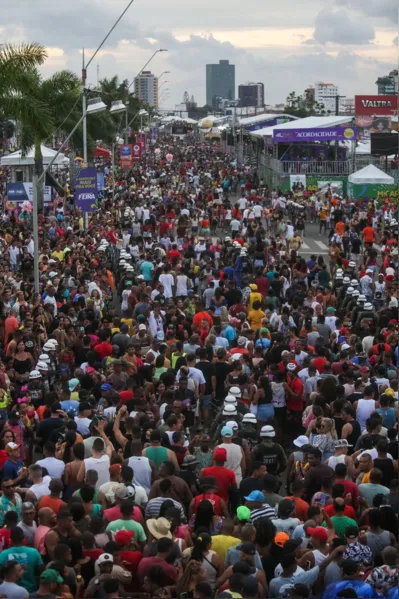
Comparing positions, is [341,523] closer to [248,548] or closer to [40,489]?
[248,548]

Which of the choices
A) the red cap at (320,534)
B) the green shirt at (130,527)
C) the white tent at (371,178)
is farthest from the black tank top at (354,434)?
the white tent at (371,178)

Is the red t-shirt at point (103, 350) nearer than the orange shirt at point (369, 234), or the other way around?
the red t-shirt at point (103, 350)

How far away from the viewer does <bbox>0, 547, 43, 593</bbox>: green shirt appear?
8.04m

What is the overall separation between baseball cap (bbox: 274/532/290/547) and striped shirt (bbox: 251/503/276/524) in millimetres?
544

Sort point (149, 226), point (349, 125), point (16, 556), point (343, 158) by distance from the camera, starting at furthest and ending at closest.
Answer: point (343, 158) → point (349, 125) → point (149, 226) → point (16, 556)

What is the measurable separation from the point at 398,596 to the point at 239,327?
10.1 meters

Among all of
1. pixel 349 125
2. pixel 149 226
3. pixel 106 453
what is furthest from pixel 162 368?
pixel 349 125

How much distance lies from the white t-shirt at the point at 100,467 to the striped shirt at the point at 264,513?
1.60 metres

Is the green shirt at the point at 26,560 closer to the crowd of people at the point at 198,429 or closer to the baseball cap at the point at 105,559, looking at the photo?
the crowd of people at the point at 198,429

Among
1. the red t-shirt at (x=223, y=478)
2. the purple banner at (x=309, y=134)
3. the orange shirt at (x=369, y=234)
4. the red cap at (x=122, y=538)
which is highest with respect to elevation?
the purple banner at (x=309, y=134)

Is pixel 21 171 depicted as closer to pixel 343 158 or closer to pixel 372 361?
pixel 343 158

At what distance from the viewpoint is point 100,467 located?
1008 cm

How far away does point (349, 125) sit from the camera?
52.8 metres

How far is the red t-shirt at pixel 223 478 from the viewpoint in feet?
32.7
